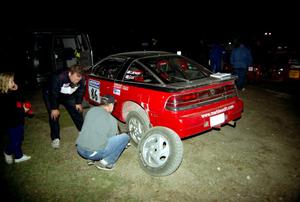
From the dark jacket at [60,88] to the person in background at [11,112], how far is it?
0.54 meters

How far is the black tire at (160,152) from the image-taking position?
3541mm

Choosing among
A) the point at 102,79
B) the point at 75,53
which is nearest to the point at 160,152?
the point at 102,79

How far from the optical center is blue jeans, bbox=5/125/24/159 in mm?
3965

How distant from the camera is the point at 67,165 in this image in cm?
414

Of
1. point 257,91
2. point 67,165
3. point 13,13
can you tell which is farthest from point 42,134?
point 13,13

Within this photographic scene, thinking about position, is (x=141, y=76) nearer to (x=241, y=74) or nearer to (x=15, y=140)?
(x=15, y=140)

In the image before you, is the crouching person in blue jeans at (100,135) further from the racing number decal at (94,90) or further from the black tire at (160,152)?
the racing number decal at (94,90)

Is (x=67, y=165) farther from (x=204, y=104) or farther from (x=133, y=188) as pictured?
(x=204, y=104)

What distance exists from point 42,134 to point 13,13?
19.3 metres

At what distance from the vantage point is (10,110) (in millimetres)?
3818

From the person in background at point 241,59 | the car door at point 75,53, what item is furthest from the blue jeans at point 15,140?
the person in background at point 241,59

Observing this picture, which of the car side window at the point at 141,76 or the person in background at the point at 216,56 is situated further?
the person in background at the point at 216,56

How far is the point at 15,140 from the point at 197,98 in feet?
10.0

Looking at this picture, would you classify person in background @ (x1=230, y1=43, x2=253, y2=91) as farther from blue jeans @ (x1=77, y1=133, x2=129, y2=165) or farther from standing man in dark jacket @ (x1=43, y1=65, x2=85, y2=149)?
blue jeans @ (x1=77, y1=133, x2=129, y2=165)
